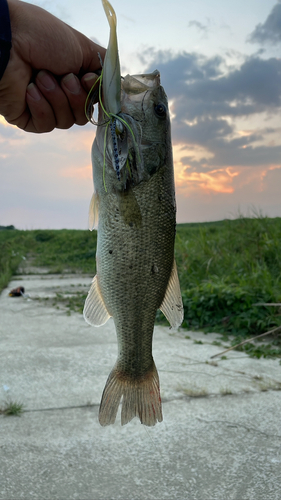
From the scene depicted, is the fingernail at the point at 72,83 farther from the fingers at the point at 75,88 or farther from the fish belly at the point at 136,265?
the fish belly at the point at 136,265

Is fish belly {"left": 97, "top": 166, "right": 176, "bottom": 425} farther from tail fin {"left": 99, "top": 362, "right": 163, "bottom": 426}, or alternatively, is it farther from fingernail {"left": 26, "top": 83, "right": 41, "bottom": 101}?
fingernail {"left": 26, "top": 83, "right": 41, "bottom": 101}

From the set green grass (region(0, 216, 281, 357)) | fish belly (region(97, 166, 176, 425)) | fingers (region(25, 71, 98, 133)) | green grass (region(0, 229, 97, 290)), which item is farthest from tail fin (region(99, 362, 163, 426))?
green grass (region(0, 229, 97, 290))

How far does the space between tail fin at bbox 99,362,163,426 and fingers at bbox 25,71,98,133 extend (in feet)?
3.94

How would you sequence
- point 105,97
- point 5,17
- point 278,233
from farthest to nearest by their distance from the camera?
1. point 278,233
2. point 5,17
3. point 105,97

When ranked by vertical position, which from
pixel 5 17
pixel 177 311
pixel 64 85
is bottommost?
pixel 177 311

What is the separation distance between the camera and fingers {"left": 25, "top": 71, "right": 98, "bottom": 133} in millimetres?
2100

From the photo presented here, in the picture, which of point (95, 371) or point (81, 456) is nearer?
point (81, 456)

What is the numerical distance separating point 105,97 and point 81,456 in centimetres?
A: 205

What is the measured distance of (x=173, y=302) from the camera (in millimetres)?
1959

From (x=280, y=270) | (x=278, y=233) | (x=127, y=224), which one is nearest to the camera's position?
(x=127, y=224)

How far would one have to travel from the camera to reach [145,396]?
6.57 feet

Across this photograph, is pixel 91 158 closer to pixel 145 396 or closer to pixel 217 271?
pixel 145 396

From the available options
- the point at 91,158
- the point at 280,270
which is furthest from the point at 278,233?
the point at 91,158

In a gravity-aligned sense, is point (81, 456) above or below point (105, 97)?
below
